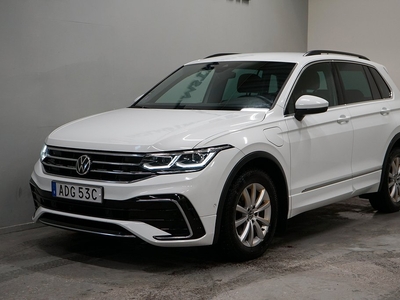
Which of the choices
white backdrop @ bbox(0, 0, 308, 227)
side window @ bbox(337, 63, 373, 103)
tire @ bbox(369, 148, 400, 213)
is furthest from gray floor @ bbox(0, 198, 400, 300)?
side window @ bbox(337, 63, 373, 103)

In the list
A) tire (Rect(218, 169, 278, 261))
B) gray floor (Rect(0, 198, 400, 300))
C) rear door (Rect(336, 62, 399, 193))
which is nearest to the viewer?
gray floor (Rect(0, 198, 400, 300))

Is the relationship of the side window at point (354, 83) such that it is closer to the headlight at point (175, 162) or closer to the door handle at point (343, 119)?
the door handle at point (343, 119)

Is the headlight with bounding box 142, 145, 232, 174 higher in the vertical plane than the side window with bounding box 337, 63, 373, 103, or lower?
lower

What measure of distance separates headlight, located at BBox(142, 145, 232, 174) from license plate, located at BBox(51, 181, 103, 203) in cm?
40

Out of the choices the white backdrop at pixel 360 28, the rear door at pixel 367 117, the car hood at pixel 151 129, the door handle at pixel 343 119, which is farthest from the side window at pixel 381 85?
the white backdrop at pixel 360 28

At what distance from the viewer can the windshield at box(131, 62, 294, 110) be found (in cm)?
527

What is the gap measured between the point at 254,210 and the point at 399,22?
6119 millimetres

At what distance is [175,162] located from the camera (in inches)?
169

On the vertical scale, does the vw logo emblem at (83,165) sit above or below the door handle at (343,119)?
below

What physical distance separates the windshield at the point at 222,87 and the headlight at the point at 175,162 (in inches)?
37.8

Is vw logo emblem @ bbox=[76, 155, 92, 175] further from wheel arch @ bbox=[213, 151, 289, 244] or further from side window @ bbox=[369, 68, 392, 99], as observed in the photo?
side window @ bbox=[369, 68, 392, 99]

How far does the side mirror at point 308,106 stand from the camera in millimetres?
5090

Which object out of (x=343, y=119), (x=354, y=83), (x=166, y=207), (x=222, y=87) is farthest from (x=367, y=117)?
(x=166, y=207)

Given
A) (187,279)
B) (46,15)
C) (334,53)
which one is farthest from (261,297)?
(46,15)
